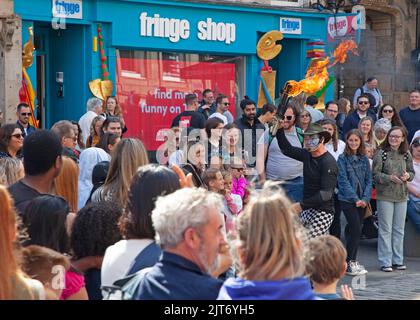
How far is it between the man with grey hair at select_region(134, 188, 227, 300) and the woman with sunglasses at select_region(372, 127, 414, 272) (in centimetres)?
718

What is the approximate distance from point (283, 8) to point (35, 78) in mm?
6188

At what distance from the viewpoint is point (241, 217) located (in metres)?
3.30

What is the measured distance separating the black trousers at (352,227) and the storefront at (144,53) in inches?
271

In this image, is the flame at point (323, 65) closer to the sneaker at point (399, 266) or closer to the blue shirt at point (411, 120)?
the blue shirt at point (411, 120)

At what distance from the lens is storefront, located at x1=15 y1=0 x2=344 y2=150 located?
15.9 metres

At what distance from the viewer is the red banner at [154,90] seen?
16625 mm

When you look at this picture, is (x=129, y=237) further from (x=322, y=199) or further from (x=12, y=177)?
(x=322, y=199)

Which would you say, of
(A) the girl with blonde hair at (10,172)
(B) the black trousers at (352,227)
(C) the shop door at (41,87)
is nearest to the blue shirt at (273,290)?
(A) the girl with blonde hair at (10,172)

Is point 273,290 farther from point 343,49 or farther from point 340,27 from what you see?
point 340,27

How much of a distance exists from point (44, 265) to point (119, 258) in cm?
40

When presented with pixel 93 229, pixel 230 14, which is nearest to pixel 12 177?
pixel 93 229

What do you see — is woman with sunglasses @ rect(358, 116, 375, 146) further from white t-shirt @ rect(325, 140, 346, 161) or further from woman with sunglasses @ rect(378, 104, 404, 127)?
woman with sunglasses @ rect(378, 104, 404, 127)

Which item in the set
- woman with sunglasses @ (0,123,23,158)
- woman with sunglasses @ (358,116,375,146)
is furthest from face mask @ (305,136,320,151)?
woman with sunglasses @ (0,123,23,158)

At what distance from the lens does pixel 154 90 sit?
55.9ft
